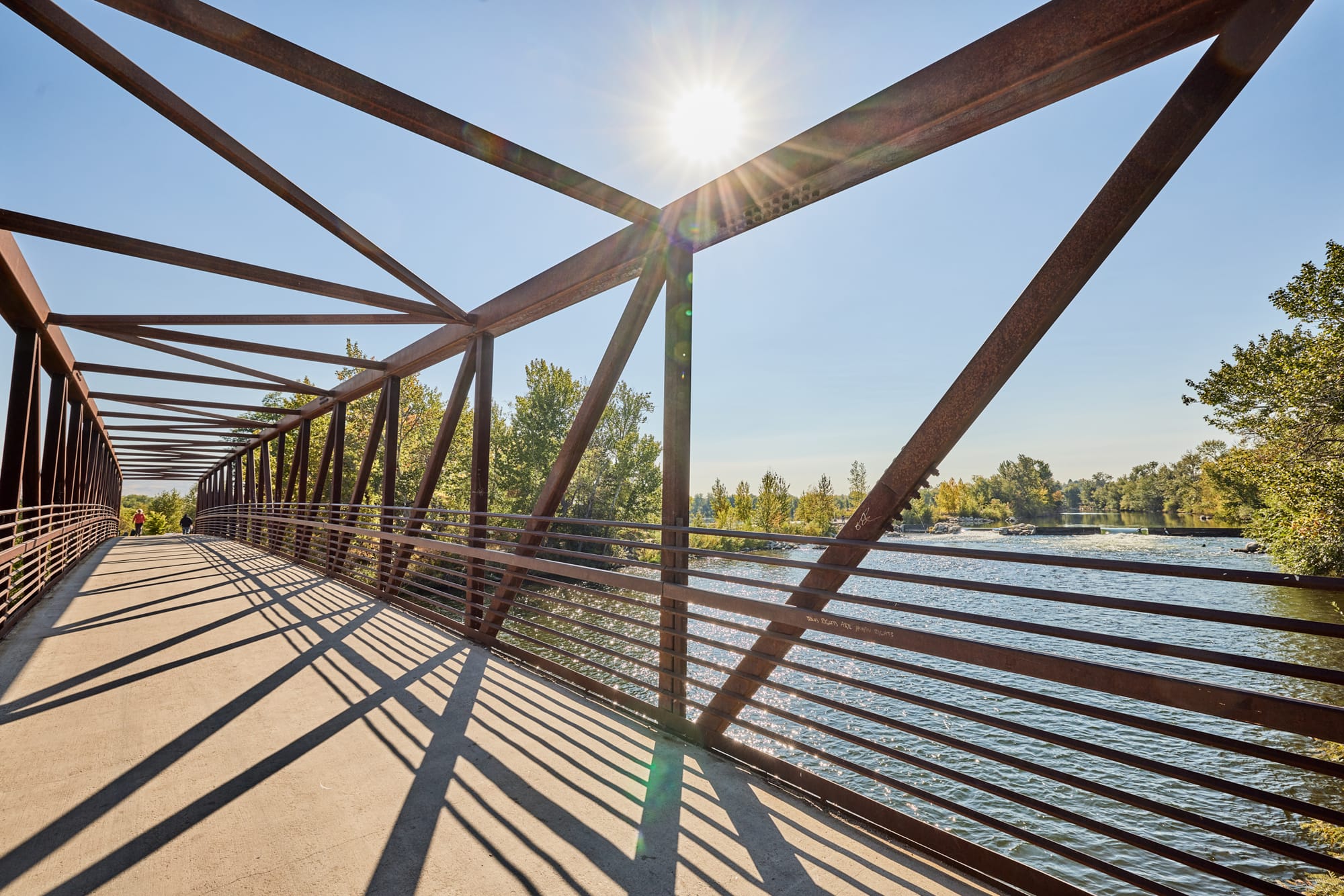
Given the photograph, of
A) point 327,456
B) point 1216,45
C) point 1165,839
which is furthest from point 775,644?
point 327,456

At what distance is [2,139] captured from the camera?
4.52 m

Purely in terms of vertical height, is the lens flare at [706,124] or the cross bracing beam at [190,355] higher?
the lens flare at [706,124]

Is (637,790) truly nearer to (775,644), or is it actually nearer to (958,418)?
(775,644)

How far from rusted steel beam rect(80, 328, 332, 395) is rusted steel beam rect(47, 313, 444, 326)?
267 mm

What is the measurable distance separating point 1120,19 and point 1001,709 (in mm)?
9968

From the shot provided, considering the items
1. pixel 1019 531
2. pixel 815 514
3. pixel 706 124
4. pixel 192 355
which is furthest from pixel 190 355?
pixel 1019 531

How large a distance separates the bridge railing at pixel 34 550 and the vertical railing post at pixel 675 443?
571 centimetres

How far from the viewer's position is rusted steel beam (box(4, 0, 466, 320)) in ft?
10.8

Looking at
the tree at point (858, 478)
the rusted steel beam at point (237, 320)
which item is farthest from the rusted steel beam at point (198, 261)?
the tree at point (858, 478)

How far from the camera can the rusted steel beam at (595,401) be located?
4.25 meters

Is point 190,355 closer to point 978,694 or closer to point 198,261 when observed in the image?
point 198,261

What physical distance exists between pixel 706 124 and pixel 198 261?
4.80 metres

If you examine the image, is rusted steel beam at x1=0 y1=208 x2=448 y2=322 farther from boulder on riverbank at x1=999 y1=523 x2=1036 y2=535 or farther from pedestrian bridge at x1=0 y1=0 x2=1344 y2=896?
boulder on riverbank at x1=999 y1=523 x2=1036 y2=535

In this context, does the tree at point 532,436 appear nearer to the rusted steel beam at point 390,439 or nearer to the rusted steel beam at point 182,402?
the rusted steel beam at point 182,402
